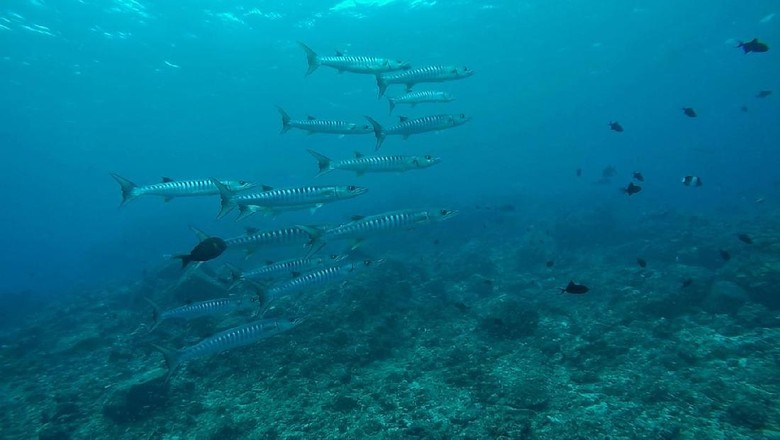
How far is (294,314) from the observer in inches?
414

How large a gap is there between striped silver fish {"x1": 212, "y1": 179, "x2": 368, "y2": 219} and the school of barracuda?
0.07 ft

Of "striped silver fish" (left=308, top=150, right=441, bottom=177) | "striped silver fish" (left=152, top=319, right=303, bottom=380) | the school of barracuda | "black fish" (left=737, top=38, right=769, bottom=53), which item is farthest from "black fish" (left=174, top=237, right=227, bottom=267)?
"black fish" (left=737, top=38, right=769, bottom=53)

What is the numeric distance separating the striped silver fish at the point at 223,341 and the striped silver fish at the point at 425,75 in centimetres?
716

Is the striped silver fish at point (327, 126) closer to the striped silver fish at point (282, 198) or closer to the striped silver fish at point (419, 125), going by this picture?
the striped silver fish at point (419, 125)

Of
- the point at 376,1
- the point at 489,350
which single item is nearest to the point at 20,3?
the point at 376,1

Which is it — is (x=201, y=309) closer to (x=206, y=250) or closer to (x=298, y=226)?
(x=298, y=226)

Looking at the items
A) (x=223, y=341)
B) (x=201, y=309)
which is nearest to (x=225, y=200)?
(x=201, y=309)

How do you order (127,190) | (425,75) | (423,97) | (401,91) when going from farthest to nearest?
(401,91) < (423,97) < (425,75) < (127,190)

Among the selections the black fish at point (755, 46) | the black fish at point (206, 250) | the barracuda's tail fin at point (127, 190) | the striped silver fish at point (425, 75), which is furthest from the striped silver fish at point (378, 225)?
the black fish at point (755, 46)

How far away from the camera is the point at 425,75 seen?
37.6 feet

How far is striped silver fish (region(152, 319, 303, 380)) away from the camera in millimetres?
7488

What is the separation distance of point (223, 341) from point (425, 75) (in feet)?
28.4

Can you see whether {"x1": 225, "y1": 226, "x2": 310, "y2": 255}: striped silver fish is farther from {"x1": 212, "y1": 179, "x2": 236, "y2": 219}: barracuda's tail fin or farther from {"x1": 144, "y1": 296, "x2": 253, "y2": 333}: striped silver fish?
{"x1": 144, "y1": 296, "x2": 253, "y2": 333}: striped silver fish

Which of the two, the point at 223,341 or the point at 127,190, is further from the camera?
the point at 127,190
